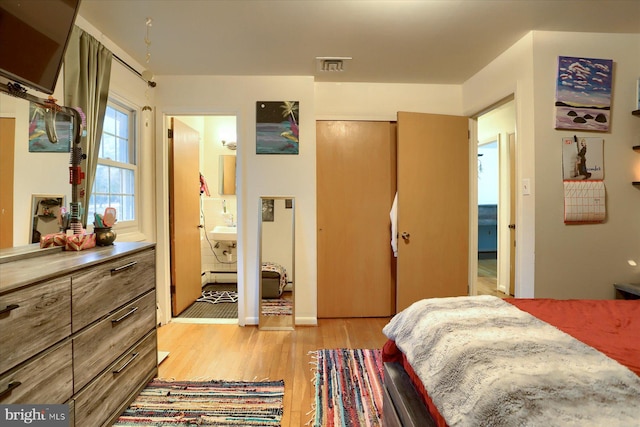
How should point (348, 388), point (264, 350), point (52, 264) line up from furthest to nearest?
point (264, 350) < point (348, 388) < point (52, 264)

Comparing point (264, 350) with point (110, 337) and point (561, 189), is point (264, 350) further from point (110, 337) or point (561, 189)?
point (561, 189)

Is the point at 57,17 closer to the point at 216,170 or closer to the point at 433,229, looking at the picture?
the point at 216,170

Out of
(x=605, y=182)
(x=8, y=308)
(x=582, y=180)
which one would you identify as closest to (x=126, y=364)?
(x=8, y=308)

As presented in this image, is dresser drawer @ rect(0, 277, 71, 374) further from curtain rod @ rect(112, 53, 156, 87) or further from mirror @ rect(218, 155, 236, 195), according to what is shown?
mirror @ rect(218, 155, 236, 195)

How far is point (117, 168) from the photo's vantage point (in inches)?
96.8

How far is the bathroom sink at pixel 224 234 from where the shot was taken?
3693 mm

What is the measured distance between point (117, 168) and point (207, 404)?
203cm

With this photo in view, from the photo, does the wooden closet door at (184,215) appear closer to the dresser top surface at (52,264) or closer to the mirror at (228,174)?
the mirror at (228,174)

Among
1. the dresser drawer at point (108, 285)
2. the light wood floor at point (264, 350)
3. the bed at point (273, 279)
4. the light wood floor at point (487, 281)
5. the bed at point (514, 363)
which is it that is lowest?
the light wood floor at point (264, 350)

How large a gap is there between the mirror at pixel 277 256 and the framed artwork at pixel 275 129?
0.49 m

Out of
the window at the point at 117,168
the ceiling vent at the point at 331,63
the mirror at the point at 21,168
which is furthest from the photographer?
the ceiling vent at the point at 331,63

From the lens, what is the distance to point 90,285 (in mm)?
1305

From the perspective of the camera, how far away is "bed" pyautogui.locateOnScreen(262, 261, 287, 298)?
2820 millimetres

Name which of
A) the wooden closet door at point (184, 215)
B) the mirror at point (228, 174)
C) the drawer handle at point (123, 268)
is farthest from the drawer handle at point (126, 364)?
the mirror at point (228, 174)
